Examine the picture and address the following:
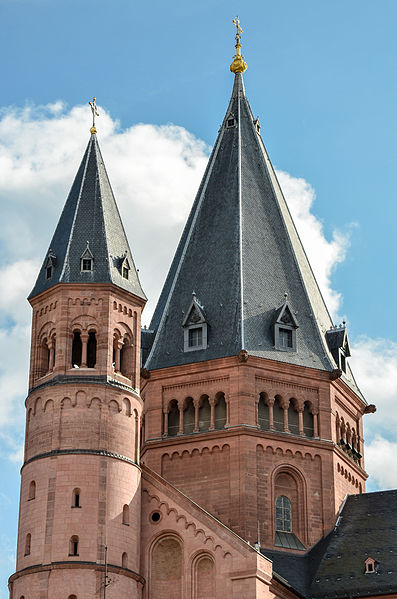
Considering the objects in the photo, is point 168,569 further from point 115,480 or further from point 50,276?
point 50,276

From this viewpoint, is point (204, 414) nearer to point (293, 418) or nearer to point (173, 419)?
point (173, 419)

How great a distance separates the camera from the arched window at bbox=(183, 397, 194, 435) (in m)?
69.2

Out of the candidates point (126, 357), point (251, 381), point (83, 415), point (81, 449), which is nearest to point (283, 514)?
point (251, 381)

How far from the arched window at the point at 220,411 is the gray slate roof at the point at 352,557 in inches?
269

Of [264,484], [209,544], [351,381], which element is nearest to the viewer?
[209,544]

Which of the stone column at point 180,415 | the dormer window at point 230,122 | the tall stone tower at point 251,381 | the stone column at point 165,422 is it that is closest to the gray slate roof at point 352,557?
the tall stone tower at point 251,381

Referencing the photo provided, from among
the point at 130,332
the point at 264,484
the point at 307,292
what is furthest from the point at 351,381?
the point at 130,332

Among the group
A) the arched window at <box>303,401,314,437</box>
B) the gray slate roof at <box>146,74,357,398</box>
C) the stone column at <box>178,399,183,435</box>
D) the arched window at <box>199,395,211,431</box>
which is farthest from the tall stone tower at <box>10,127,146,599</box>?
the arched window at <box>303,401,314,437</box>

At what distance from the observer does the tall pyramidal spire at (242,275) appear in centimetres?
7088

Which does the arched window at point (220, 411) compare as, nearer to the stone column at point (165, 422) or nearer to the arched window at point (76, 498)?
the stone column at point (165, 422)

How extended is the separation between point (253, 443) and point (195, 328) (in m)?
7.82

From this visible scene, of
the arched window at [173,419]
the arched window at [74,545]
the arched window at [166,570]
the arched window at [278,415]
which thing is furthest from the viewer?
the arched window at [173,419]

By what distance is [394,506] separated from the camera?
67.2 metres

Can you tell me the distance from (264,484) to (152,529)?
9385 millimetres
